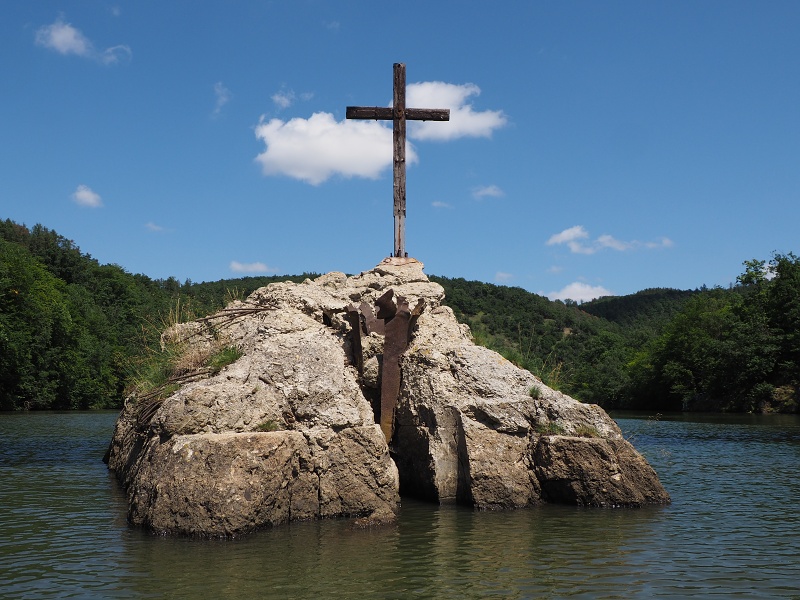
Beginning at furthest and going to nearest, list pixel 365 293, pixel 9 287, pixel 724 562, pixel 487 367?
pixel 9 287 → pixel 365 293 → pixel 487 367 → pixel 724 562

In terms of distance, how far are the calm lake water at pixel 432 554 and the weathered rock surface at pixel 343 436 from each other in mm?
383

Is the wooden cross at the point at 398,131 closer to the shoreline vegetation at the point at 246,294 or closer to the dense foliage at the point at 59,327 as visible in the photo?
the shoreline vegetation at the point at 246,294

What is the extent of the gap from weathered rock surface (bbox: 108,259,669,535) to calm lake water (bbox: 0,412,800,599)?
15.1 inches

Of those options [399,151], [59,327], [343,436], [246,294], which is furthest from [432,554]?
[59,327]

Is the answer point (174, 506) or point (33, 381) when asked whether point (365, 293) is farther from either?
point (33, 381)

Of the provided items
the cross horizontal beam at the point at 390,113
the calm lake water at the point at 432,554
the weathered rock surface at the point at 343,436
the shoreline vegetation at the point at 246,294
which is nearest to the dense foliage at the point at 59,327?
the shoreline vegetation at the point at 246,294

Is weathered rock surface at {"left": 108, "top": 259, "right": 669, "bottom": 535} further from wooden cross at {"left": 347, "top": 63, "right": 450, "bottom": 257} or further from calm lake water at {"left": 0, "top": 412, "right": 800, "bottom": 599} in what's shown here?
wooden cross at {"left": 347, "top": 63, "right": 450, "bottom": 257}

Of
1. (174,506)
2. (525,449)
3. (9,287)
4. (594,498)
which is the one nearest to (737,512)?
(594,498)

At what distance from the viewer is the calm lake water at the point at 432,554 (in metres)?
7.25

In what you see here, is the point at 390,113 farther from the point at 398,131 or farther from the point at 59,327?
the point at 59,327

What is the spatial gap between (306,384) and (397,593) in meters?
4.56

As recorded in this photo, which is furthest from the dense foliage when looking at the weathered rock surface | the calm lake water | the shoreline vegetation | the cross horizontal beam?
the calm lake water

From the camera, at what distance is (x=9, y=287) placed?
51.2m

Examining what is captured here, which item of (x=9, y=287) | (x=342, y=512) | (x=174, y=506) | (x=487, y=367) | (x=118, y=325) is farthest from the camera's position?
(x=118, y=325)
